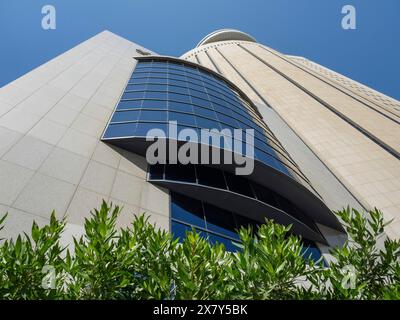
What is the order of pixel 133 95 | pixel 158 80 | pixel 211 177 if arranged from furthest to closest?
pixel 158 80
pixel 133 95
pixel 211 177

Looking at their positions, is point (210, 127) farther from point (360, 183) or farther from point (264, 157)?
point (360, 183)

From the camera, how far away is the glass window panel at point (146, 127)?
37.5ft

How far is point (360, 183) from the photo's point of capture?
64.7 ft

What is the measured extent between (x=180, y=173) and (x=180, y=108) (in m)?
3.30

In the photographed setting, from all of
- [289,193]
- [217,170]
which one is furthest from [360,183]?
[217,170]

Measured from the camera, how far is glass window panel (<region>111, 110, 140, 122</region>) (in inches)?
488

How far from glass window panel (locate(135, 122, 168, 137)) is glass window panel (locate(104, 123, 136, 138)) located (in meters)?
0.18

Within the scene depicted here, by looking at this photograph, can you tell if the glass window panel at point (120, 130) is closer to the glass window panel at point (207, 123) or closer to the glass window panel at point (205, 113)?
the glass window panel at point (207, 123)

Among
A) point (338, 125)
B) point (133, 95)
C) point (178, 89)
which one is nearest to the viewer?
point (133, 95)

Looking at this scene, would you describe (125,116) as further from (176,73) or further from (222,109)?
(176,73)

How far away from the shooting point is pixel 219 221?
10695 millimetres

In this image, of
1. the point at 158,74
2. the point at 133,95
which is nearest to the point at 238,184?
the point at 133,95

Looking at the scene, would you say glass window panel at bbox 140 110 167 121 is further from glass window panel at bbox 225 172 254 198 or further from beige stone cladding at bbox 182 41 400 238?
beige stone cladding at bbox 182 41 400 238

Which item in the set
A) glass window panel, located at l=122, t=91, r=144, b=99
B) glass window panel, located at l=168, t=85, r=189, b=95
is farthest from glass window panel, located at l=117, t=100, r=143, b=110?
glass window panel, located at l=168, t=85, r=189, b=95
